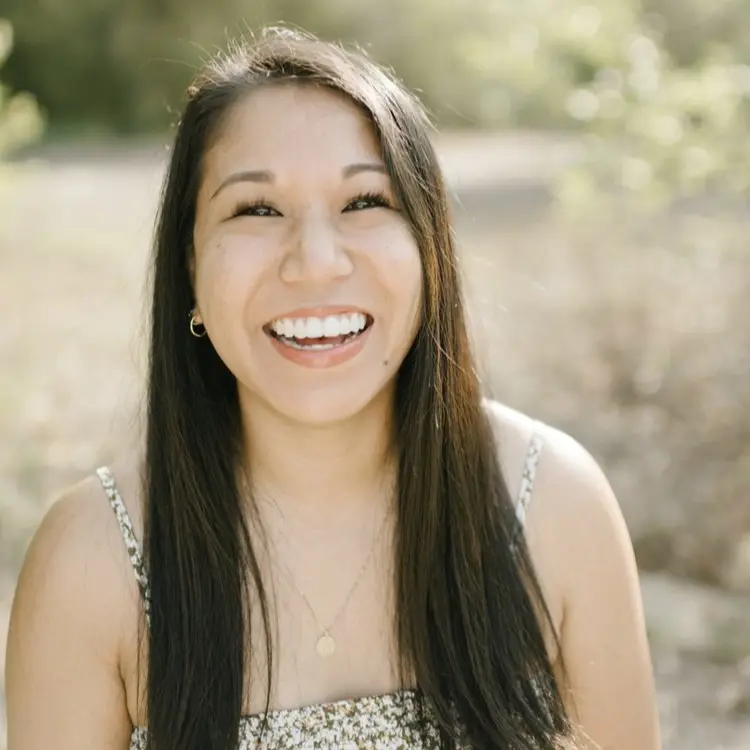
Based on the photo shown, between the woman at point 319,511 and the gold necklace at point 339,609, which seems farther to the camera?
the gold necklace at point 339,609

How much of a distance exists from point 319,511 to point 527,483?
37 centimetres

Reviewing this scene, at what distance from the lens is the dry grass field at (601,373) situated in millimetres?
3506

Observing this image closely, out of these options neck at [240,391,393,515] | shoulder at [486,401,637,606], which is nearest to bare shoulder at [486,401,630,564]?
shoulder at [486,401,637,606]

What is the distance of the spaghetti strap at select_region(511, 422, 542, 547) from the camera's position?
Answer: 6.30 feet

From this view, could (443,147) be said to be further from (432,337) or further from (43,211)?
(432,337)

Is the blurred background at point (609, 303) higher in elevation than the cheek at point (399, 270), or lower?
higher

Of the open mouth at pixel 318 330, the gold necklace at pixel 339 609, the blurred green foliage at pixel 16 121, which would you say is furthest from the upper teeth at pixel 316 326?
the blurred green foliage at pixel 16 121

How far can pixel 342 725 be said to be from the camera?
1.79 meters

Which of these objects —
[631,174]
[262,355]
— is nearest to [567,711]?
[262,355]

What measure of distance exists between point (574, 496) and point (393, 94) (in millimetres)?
744

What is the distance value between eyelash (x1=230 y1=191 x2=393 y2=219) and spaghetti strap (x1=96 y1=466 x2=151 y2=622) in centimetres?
51

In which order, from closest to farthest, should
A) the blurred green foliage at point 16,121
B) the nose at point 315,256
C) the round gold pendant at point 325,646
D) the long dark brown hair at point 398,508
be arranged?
1. the nose at point 315,256
2. the long dark brown hair at point 398,508
3. the round gold pendant at point 325,646
4. the blurred green foliage at point 16,121

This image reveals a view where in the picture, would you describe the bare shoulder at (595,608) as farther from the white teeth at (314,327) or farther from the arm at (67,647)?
the arm at (67,647)

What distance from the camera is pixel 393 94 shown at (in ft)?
5.82
